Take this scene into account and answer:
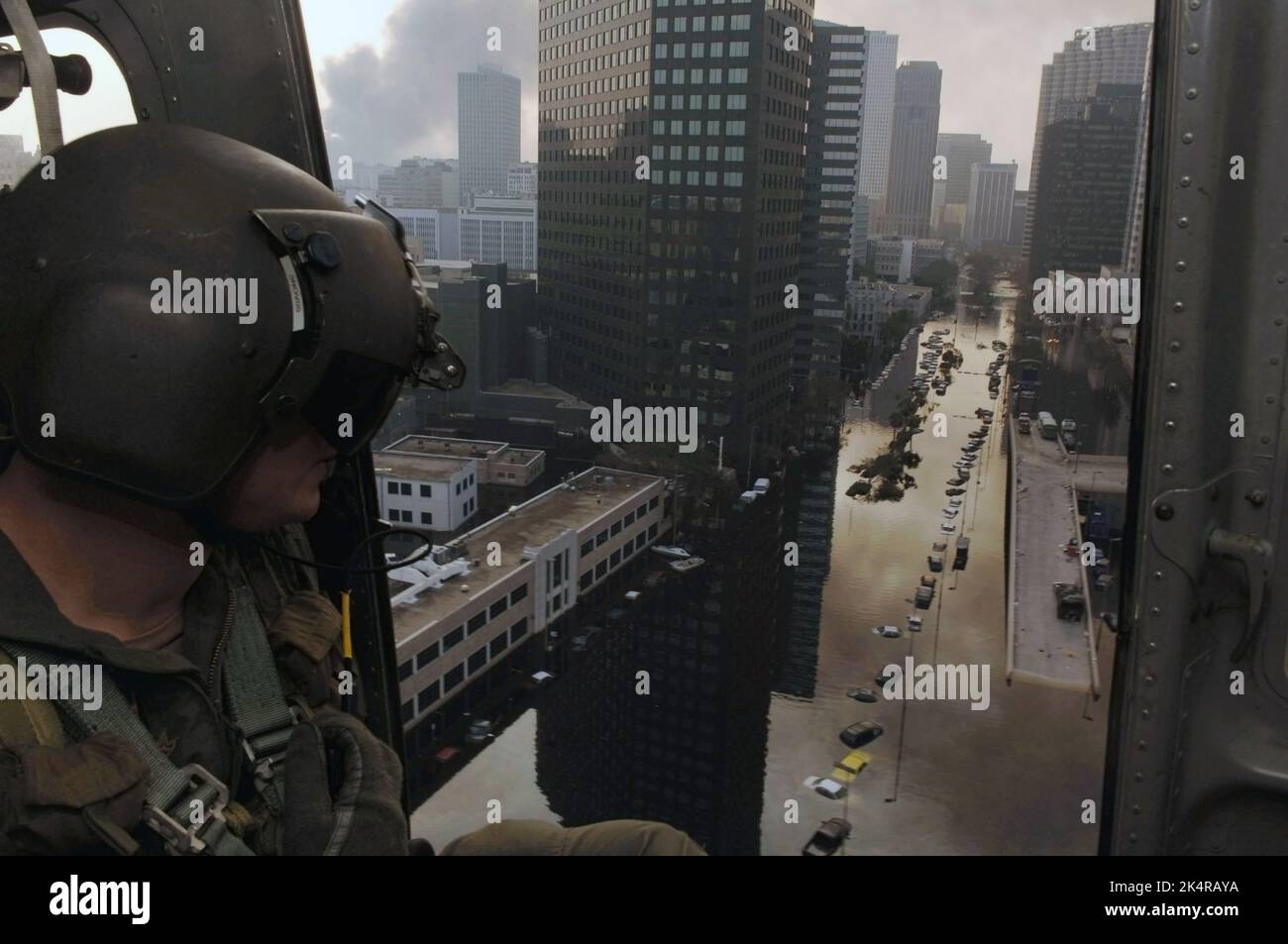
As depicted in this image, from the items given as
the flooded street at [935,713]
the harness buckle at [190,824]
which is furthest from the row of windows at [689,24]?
the harness buckle at [190,824]

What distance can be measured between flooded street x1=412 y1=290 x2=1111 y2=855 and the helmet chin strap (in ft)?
20.1

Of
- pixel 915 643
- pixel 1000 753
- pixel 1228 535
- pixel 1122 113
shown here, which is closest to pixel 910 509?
pixel 915 643

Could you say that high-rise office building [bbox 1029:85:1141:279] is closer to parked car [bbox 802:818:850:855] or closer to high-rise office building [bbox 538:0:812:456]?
high-rise office building [bbox 538:0:812:456]

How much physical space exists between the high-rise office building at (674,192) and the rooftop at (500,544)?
3.32ft

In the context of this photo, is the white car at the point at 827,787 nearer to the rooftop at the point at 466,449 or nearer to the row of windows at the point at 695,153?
the rooftop at the point at 466,449

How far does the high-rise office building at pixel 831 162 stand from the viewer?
758 centimetres

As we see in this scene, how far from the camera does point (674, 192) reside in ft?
24.7

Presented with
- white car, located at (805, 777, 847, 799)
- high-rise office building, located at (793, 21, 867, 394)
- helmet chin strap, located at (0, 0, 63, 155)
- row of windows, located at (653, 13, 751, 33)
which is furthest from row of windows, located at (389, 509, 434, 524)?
helmet chin strap, located at (0, 0, 63, 155)

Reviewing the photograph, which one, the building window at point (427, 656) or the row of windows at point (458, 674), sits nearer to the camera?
the building window at point (427, 656)

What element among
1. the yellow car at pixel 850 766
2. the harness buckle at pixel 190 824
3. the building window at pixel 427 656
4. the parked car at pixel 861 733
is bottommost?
the yellow car at pixel 850 766

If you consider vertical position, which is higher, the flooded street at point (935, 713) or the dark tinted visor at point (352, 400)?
the dark tinted visor at point (352, 400)

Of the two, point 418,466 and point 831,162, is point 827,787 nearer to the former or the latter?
point 418,466

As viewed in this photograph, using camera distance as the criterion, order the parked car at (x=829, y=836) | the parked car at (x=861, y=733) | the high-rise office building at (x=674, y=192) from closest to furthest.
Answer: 1. the high-rise office building at (x=674, y=192)
2. the parked car at (x=829, y=836)
3. the parked car at (x=861, y=733)

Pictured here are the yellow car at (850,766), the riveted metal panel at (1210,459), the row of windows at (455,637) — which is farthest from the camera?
the yellow car at (850,766)
